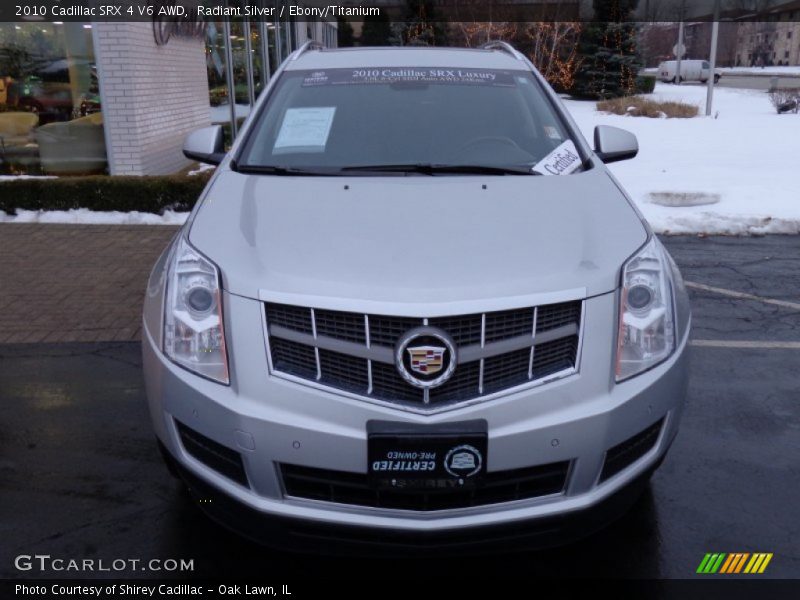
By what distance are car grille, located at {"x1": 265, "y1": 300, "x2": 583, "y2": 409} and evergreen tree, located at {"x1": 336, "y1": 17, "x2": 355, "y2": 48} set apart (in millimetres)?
37096

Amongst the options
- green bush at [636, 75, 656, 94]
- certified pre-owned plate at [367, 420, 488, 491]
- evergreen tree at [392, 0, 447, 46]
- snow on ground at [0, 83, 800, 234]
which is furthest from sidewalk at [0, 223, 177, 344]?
green bush at [636, 75, 656, 94]

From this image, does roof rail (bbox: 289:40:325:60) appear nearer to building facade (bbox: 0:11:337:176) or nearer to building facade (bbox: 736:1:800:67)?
building facade (bbox: 0:11:337:176)

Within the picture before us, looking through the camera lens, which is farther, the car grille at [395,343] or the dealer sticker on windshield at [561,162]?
the dealer sticker on windshield at [561,162]

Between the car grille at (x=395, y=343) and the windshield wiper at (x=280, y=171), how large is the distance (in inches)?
45.8

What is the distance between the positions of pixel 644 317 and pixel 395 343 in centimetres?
86

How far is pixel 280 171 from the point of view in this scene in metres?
3.56

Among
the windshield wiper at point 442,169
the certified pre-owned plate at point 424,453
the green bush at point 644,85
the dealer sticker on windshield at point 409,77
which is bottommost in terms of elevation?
the green bush at point 644,85

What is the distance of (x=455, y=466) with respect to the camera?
239 cm

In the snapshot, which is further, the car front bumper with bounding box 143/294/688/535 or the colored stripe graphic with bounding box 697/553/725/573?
the colored stripe graphic with bounding box 697/553/725/573

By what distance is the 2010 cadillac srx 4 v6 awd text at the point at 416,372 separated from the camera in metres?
2.41

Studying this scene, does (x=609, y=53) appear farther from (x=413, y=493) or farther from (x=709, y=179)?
(x=413, y=493)

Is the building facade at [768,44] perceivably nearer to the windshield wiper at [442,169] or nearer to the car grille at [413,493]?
the windshield wiper at [442,169]

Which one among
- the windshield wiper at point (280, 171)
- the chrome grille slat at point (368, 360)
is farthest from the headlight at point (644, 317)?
the windshield wiper at point (280, 171)

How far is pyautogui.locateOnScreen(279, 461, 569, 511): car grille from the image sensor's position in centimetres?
244
